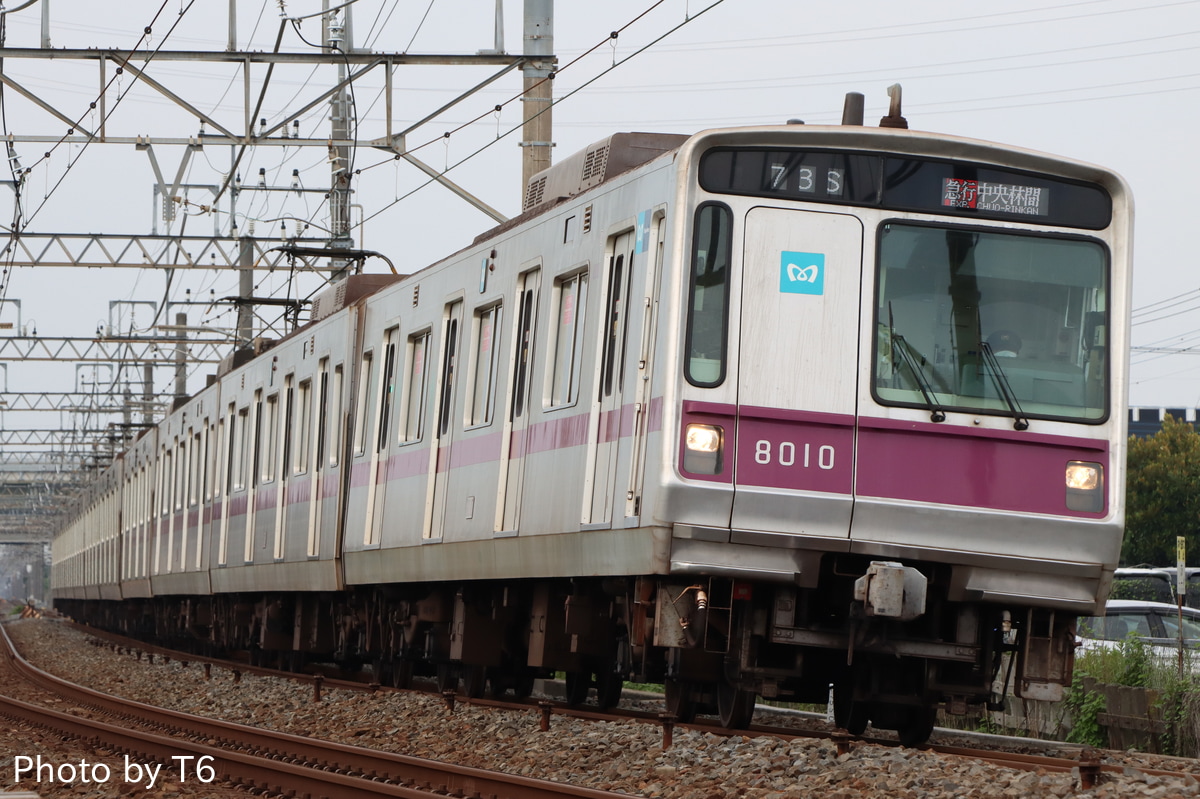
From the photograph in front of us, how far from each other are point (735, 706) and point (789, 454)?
1778 mm

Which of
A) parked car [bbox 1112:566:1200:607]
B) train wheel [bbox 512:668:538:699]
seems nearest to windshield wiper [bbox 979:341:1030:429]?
train wheel [bbox 512:668:538:699]

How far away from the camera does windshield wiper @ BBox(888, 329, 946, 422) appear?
8359mm

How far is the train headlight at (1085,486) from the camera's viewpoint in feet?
27.6

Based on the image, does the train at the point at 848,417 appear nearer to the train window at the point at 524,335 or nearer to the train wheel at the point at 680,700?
the train wheel at the point at 680,700

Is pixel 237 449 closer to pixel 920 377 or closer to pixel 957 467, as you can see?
pixel 920 377

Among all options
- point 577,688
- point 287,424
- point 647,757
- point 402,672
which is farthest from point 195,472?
point 647,757

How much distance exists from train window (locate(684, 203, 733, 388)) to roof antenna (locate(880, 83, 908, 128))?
1170 millimetres

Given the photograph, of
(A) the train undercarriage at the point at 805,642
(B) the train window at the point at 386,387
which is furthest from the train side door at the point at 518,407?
(B) the train window at the point at 386,387

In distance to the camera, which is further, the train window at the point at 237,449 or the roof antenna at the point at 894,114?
the train window at the point at 237,449

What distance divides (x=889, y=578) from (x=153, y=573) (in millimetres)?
21442

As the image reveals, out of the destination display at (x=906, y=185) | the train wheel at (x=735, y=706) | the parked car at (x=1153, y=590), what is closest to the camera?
the destination display at (x=906, y=185)

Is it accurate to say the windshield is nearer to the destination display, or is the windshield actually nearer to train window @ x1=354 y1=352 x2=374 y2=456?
the destination display

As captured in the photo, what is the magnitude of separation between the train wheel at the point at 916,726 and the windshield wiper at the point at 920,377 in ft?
6.21

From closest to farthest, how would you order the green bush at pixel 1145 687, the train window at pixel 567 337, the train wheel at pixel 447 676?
the train window at pixel 567 337 → the green bush at pixel 1145 687 → the train wheel at pixel 447 676
